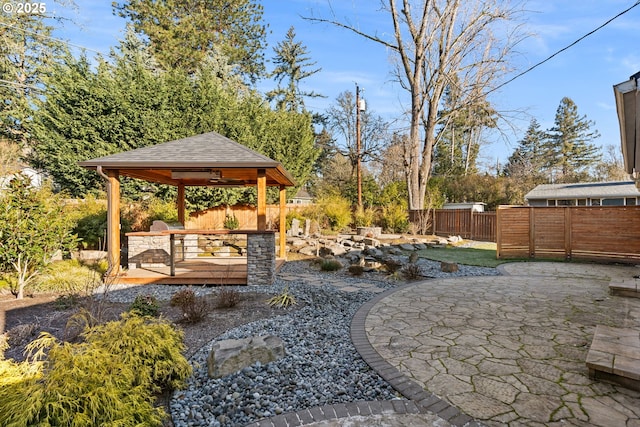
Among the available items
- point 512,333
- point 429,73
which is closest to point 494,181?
point 429,73

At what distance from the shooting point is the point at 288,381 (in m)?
2.72

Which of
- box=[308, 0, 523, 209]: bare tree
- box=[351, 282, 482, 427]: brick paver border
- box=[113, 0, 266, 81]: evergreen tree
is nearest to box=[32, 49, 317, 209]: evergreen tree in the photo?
box=[113, 0, 266, 81]: evergreen tree

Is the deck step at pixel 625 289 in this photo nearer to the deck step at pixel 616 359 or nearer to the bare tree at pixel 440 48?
the deck step at pixel 616 359

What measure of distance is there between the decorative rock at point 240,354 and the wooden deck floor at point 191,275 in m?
3.15

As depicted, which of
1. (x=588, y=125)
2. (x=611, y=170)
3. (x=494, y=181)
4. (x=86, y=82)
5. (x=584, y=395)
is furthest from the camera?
(x=588, y=125)

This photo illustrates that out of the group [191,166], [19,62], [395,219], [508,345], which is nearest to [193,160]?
[191,166]

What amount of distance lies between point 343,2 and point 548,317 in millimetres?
14290

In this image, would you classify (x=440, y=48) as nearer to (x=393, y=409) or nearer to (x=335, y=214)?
(x=335, y=214)

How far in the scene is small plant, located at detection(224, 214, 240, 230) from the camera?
44.8ft

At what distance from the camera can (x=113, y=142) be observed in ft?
39.8

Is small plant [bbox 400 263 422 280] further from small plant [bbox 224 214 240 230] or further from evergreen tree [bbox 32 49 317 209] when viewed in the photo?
evergreen tree [bbox 32 49 317 209]

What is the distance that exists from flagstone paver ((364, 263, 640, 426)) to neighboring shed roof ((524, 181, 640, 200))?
17.3m

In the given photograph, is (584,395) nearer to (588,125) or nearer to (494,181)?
(494,181)

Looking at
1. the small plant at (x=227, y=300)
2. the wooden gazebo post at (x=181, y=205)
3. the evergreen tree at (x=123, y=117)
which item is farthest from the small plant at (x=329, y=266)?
the evergreen tree at (x=123, y=117)
